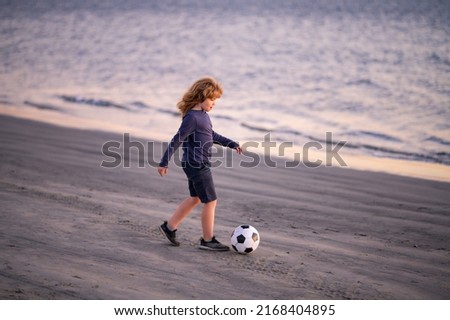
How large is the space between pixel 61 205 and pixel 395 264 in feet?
13.0

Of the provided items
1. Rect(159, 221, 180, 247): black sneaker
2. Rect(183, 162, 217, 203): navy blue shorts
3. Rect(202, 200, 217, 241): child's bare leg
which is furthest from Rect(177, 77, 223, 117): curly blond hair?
Rect(159, 221, 180, 247): black sneaker

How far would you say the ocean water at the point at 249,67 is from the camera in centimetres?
1656

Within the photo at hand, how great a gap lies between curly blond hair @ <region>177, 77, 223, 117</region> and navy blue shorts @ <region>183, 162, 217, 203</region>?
0.58 m

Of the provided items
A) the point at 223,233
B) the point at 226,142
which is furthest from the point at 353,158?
the point at 226,142

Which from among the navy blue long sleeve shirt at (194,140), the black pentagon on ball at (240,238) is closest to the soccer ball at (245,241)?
the black pentagon on ball at (240,238)

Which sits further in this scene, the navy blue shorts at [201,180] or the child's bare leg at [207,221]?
the child's bare leg at [207,221]

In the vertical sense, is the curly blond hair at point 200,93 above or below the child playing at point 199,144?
above

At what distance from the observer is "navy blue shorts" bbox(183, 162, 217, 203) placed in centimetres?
607

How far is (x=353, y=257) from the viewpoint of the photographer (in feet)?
20.5

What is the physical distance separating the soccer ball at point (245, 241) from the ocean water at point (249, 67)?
7710mm

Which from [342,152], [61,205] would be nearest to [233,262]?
[61,205]

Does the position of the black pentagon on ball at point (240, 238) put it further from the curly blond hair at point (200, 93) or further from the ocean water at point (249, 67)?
→ the ocean water at point (249, 67)

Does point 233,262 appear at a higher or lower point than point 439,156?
lower
